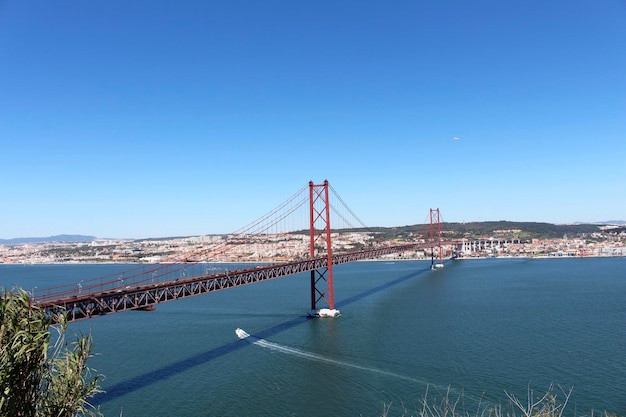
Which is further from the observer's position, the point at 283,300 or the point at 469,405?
the point at 283,300

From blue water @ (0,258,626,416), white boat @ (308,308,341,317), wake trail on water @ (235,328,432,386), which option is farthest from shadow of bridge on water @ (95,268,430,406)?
white boat @ (308,308,341,317)

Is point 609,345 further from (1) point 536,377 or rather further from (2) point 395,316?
(2) point 395,316

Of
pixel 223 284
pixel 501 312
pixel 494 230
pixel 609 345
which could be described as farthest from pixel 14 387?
pixel 494 230

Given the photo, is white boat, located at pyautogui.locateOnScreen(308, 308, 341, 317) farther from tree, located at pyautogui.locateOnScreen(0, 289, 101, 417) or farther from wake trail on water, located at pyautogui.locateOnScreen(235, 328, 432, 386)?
tree, located at pyautogui.locateOnScreen(0, 289, 101, 417)

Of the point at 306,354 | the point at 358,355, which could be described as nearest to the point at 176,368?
the point at 306,354

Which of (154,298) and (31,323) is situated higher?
(31,323)

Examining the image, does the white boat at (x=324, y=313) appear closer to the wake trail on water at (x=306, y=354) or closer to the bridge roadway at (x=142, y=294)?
the bridge roadway at (x=142, y=294)

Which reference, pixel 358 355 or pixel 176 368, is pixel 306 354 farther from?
pixel 176 368
